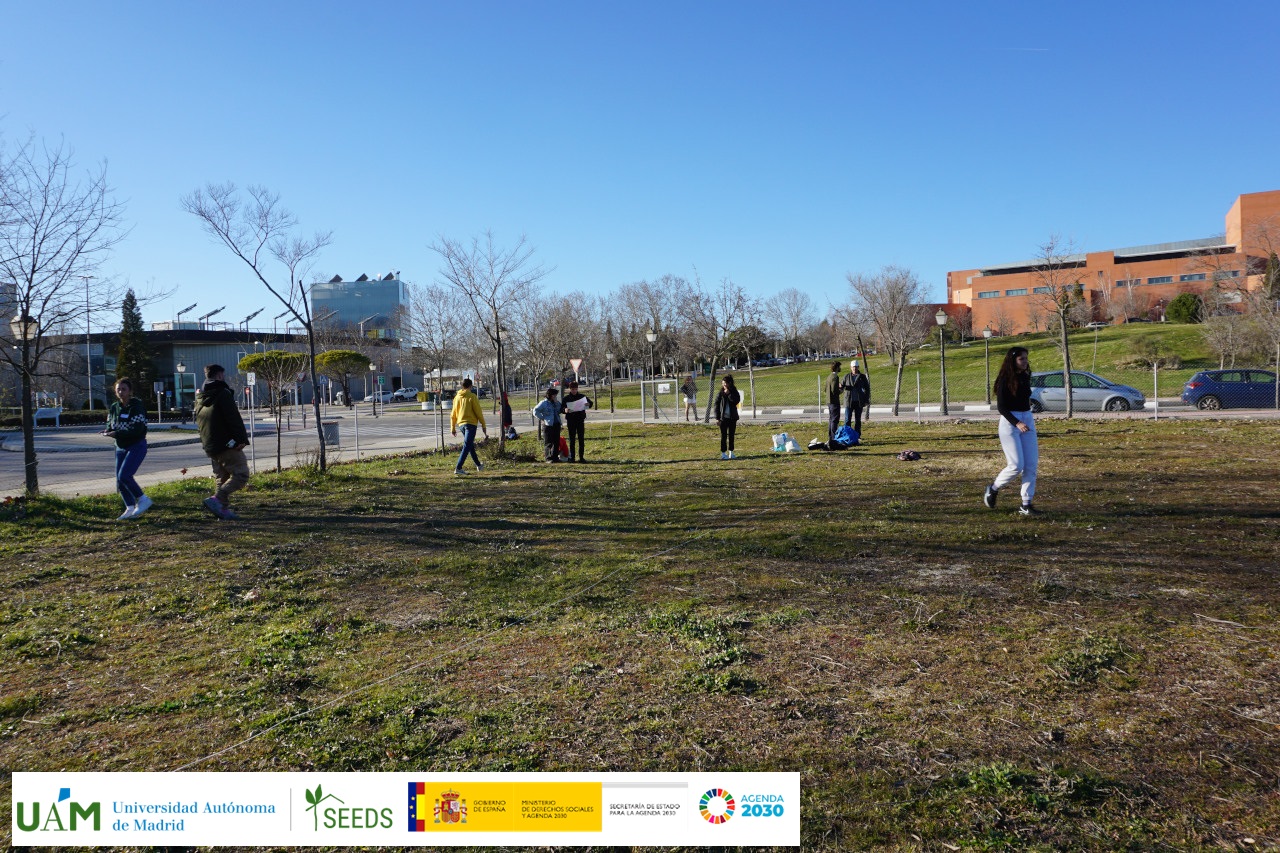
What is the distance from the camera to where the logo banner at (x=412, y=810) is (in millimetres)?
2969

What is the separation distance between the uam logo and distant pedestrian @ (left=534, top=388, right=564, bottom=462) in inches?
513

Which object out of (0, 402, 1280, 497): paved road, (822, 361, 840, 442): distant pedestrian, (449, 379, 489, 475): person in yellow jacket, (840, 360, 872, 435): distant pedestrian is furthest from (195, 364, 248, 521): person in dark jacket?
(840, 360, 872, 435): distant pedestrian

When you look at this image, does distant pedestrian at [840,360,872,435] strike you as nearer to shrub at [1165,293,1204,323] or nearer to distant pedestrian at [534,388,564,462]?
distant pedestrian at [534,388,564,462]

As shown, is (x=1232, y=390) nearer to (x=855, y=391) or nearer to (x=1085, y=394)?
(x=1085, y=394)

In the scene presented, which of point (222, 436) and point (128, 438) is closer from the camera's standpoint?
point (222, 436)

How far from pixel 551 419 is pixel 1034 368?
4381 centimetres

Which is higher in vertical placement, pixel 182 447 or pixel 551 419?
pixel 551 419

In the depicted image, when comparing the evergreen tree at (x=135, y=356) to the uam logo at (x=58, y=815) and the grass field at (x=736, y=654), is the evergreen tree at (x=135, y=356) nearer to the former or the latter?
the grass field at (x=736, y=654)

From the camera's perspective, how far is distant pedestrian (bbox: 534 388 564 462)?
16.4 meters

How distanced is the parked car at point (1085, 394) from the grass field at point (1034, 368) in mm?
10983

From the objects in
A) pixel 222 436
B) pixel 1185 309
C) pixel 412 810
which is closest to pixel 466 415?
pixel 222 436

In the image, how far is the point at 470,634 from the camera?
209 inches

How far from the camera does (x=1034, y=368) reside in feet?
169

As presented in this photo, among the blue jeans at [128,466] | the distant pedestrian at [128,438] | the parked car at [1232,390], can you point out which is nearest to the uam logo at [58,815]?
the distant pedestrian at [128,438]
